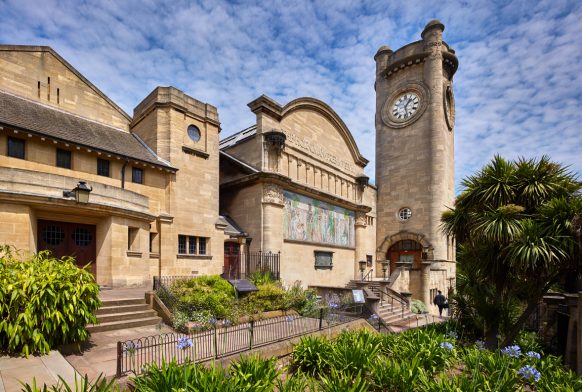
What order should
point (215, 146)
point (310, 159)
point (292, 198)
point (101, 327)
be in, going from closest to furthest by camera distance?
1. point (101, 327)
2. point (215, 146)
3. point (292, 198)
4. point (310, 159)

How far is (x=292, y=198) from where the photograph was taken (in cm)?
2212

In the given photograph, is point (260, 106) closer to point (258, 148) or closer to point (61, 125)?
point (258, 148)

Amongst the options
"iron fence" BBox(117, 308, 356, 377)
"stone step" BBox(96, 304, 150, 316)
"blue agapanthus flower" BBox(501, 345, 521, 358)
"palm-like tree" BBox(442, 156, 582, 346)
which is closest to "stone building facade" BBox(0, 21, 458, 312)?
"stone step" BBox(96, 304, 150, 316)

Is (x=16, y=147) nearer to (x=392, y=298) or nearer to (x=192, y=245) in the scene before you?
(x=192, y=245)

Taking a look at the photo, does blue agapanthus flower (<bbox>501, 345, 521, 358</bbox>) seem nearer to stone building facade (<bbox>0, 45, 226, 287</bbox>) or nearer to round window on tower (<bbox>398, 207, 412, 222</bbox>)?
stone building facade (<bbox>0, 45, 226, 287</bbox>)

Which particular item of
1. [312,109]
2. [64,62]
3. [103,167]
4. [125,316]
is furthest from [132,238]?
[312,109]

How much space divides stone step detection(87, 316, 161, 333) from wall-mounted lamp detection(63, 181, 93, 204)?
5.15 meters

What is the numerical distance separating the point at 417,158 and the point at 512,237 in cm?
2116

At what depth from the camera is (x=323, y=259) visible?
78.9ft

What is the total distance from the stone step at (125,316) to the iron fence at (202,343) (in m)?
1.72

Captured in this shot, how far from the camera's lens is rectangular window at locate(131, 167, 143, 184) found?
1693cm

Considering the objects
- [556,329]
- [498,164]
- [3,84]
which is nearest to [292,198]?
[498,164]

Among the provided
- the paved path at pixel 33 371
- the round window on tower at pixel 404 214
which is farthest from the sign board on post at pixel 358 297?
the round window on tower at pixel 404 214

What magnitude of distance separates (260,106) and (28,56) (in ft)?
40.2
